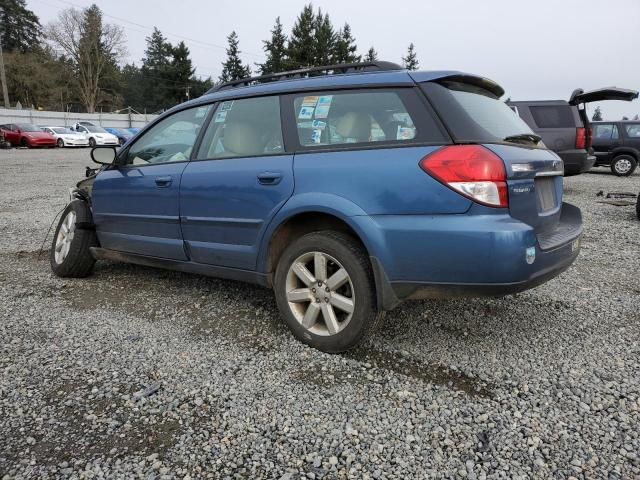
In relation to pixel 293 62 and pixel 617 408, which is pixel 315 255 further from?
pixel 293 62

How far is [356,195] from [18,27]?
84.7m

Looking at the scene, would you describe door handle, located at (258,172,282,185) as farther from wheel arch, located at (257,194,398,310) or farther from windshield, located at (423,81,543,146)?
windshield, located at (423,81,543,146)

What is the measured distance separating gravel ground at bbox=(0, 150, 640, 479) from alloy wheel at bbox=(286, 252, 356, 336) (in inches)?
7.5

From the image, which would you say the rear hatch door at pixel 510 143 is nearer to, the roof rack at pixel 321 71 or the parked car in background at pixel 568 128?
the roof rack at pixel 321 71

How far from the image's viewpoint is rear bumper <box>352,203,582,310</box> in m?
2.40

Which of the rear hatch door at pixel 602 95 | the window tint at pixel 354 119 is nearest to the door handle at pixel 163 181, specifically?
the window tint at pixel 354 119

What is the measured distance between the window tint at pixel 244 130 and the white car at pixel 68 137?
100 ft

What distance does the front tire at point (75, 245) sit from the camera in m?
4.38

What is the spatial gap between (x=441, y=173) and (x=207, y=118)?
77.4 inches

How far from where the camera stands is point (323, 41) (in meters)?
58.7

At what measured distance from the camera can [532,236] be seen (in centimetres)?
249

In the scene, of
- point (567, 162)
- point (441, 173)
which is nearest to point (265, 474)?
point (441, 173)

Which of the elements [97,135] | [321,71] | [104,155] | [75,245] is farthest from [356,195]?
[97,135]

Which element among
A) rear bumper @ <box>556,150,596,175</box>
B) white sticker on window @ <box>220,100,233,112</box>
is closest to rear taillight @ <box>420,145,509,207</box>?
white sticker on window @ <box>220,100,233,112</box>
